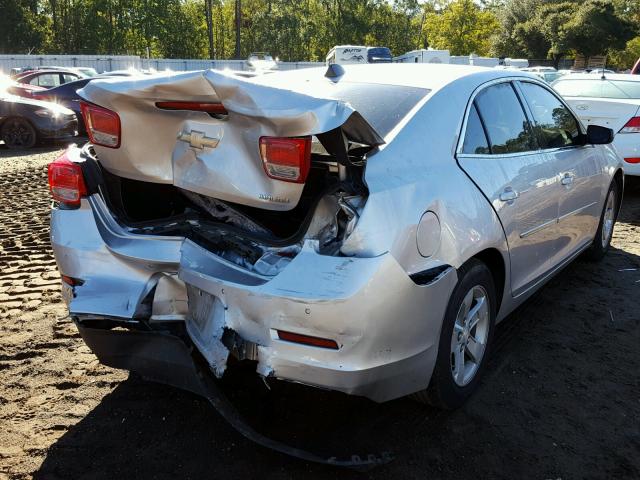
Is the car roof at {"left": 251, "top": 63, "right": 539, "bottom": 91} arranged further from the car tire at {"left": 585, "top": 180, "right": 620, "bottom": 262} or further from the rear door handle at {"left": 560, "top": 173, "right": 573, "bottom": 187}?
the car tire at {"left": 585, "top": 180, "right": 620, "bottom": 262}

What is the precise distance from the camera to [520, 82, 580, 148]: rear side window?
13.1 ft

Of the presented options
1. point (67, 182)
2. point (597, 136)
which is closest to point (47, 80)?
point (67, 182)

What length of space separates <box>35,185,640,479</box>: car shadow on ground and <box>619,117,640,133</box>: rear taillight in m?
5.04

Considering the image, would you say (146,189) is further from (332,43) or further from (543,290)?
(332,43)

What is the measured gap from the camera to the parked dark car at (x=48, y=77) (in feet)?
55.1

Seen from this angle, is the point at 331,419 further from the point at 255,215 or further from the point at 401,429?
the point at 255,215

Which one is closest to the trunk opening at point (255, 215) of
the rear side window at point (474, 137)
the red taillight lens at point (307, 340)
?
the red taillight lens at point (307, 340)

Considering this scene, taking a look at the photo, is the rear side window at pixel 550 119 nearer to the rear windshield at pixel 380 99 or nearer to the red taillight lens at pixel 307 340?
the rear windshield at pixel 380 99

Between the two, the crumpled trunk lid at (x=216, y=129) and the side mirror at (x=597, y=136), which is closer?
the crumpled trunk lid at (x=216, y=129)

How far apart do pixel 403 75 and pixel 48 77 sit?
1626 cm

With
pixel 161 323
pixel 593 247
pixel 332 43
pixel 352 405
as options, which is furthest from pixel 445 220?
pixel 332 43

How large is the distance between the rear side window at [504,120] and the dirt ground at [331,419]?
1246 mm

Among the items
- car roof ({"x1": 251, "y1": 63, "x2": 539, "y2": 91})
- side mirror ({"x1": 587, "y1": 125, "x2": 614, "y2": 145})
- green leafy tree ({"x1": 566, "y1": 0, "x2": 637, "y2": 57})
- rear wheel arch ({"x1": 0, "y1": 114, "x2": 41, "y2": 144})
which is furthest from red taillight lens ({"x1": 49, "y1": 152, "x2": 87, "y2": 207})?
green leafy tree ({"x1": 566, "y1": 0, "x2": 637, "y2": 57})

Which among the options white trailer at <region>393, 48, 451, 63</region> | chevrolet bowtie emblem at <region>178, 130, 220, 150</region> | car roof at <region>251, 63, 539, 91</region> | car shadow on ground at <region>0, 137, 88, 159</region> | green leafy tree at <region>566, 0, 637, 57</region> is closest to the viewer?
chevrolet bowtie emblem at <region>178, 130, 220, 150</region>
